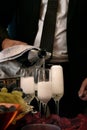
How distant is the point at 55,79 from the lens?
4.61 ft

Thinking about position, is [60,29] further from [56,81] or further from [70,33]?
[56,81]

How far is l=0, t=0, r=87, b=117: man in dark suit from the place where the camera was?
1.89 meters

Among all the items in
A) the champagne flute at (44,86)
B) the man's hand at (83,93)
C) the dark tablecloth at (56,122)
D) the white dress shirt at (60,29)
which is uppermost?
the white dress shirt at (60,29)

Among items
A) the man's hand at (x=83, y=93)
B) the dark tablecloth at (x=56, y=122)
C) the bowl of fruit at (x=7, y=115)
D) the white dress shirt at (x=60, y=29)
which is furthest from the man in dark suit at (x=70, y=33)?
the bowl of fruit at (x=7, y=115)

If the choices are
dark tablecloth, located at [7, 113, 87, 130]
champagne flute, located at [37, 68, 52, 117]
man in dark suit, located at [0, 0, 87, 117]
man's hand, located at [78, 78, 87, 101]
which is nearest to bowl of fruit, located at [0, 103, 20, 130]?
dark tablecloth, located at [7, 113, 87, 130]

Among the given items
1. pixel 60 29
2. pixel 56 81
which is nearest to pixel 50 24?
pixel 60 29

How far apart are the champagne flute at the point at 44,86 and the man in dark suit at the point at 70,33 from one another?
495 mm

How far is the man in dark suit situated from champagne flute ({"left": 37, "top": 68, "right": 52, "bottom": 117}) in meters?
0.50

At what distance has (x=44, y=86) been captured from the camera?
4.40 ft

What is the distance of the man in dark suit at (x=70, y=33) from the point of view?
189cm

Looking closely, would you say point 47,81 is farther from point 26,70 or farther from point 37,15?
point 37,15

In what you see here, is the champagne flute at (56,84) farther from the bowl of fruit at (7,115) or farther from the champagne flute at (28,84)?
the bowl of fruit at (7,115)

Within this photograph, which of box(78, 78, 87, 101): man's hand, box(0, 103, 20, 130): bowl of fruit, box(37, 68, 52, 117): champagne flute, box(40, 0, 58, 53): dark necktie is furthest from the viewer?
box(40, 0, 58, 53): dark necktie

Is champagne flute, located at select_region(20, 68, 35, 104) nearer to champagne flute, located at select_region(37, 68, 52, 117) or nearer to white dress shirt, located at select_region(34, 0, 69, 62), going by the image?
champagne flute, located at select_region(37, 68, 52, 117)
